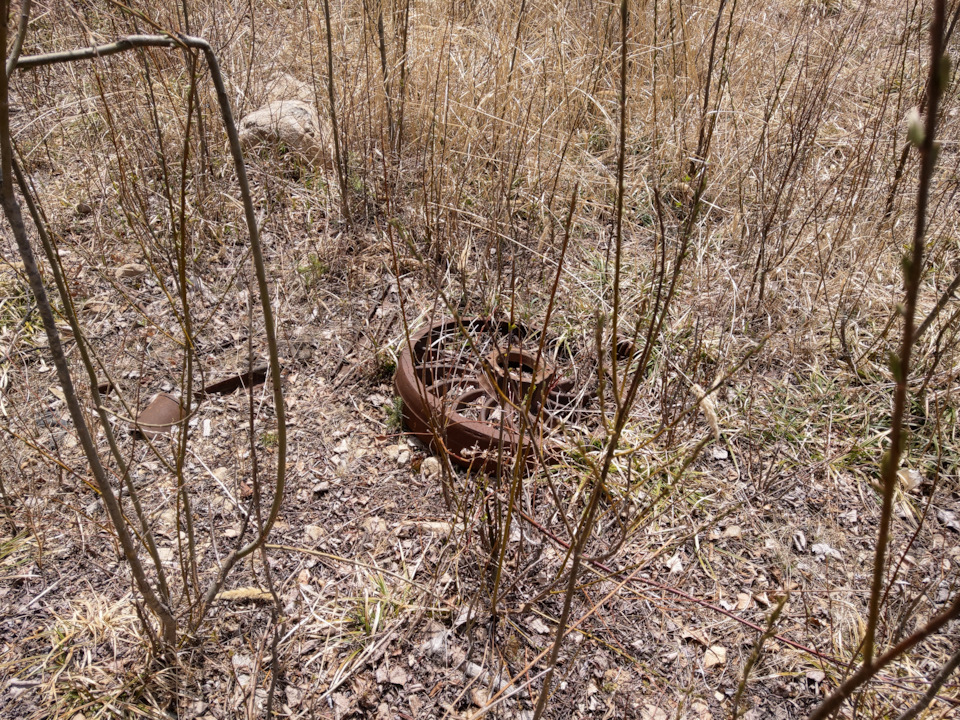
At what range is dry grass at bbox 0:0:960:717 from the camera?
5.86 feet

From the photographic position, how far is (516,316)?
2.58 metres

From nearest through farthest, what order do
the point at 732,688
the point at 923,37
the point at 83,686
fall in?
the point at 83,686, the point at 732,688, the point at 923,37

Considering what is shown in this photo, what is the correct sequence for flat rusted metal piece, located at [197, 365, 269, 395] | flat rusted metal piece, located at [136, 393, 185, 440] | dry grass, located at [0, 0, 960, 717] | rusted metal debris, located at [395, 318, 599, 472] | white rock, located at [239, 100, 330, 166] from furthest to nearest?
1. white rock, located at [239, 100, 330, 166]
2. flat rusted metal piece, located at [197, 365, 269, 395]
3. flat rusted metal piece, located at [136, 393, 185, 440]
4. rusted metal debris, located at [395, 318, 599, 472]
5. dry grass, located at [0, 0, 960, 717]

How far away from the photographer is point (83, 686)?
62.9 inches

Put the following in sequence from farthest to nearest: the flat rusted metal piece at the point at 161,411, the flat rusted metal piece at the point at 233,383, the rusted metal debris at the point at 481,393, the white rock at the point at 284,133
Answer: the white rock at the point at 284,133 → the flat rusted metal piece at the point at 233,383 → the flat rusted metal piece at the point at 161,411 → the rusted metal debris at the point at 481,393

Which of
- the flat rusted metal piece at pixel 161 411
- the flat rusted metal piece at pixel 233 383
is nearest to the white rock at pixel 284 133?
the flat rusted metal piece at pixel 233 383

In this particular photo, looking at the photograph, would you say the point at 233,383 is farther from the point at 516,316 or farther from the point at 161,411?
the point at 516,316

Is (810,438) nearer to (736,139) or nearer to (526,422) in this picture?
(526,422)

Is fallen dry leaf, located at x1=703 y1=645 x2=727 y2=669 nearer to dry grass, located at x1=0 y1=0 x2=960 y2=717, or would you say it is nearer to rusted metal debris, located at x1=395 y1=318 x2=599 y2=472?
dry grass, located at x1=0 y1=0 x2=960 y2=717

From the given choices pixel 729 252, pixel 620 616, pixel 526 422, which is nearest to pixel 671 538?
pixel 620 616

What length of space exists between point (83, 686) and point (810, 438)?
2273 millimetres

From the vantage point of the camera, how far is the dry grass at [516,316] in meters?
1.79

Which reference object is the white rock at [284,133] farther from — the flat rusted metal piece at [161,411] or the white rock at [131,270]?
the flat rusted metal piece at [161,411]

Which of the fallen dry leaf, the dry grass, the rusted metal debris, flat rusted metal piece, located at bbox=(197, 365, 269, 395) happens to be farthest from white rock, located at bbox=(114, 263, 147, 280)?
the fallen dry leaf
